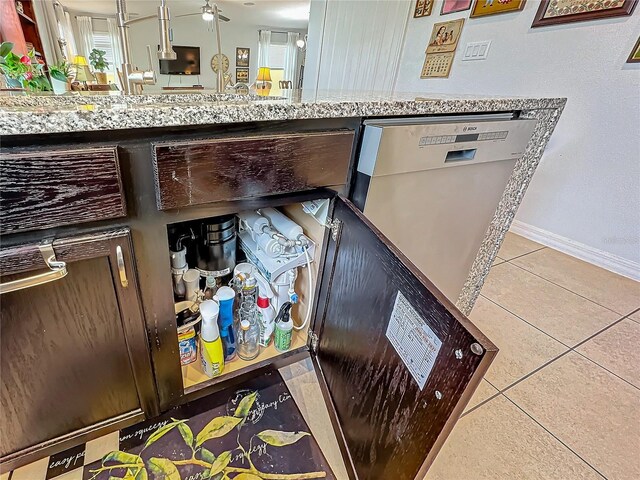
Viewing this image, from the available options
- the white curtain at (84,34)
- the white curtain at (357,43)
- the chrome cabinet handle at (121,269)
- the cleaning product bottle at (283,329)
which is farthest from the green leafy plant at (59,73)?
the white curtain at (84,34)

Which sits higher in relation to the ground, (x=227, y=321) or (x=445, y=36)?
(x=445, y=36)

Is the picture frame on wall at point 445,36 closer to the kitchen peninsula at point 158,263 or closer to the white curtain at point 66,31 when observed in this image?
the kitchen peninsula at point 158,263

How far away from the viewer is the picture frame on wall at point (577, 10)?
1.49 m

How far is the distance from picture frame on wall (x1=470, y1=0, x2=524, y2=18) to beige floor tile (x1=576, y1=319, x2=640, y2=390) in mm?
1784

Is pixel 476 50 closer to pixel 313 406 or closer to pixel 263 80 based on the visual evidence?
pixel 263 80

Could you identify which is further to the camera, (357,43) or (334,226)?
(357,43)

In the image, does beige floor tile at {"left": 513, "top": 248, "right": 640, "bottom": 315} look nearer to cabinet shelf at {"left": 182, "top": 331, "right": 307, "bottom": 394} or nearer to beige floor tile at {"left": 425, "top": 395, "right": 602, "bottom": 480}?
beige floor tile at {"left": 425, "top": 395, "right": 602, "bottom": 480}

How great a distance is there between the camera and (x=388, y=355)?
54cm

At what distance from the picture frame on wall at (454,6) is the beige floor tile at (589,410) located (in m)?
2.16

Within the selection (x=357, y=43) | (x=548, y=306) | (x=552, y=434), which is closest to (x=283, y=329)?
(x=552, y=434)

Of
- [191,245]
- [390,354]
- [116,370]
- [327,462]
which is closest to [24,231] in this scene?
[116,370]

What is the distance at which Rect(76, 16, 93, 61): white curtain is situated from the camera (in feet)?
22.1

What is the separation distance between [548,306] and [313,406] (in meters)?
1.20

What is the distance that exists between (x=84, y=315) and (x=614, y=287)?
220 centimetres
